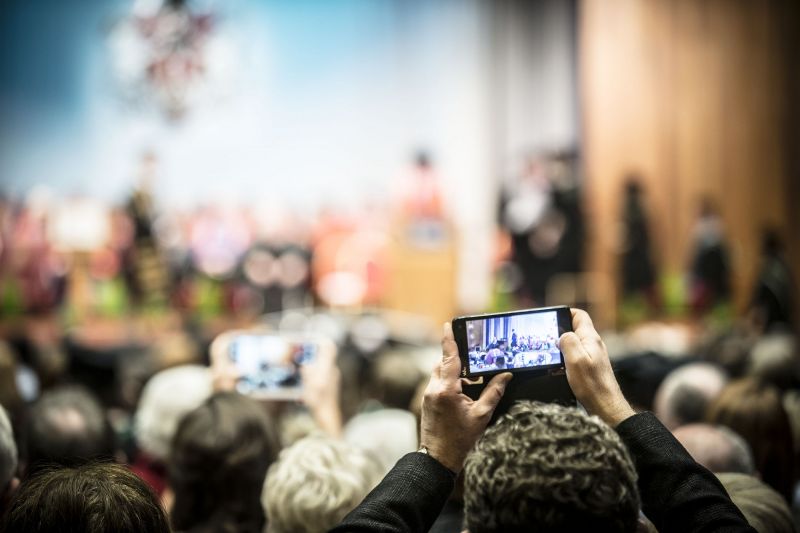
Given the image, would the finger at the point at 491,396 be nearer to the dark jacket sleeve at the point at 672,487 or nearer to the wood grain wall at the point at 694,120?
the dark jacket sleeve at the point at 672,487

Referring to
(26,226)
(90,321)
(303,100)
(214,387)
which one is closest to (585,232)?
(303,100)

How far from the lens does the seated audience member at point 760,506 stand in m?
1.36

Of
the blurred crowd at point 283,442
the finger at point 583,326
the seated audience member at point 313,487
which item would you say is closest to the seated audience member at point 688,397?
the blurred crowd at point 283,442

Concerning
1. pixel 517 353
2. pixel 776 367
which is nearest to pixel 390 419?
pixel 517 353

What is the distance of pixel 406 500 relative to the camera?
1028 millimetres

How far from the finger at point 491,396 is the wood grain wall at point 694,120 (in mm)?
7655

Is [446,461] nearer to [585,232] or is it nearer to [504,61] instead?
[585,232]

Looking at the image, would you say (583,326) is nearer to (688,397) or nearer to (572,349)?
(572,349)

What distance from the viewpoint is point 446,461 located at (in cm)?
108

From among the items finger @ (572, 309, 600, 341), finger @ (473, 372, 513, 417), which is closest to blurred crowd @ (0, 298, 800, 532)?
finger @ (473, 372, 513, 417)

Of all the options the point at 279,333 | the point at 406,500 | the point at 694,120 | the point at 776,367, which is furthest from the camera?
the point at 694,120

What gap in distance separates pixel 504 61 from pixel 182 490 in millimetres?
8730

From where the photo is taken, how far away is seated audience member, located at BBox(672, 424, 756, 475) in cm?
170

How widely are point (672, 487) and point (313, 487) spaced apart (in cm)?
63
